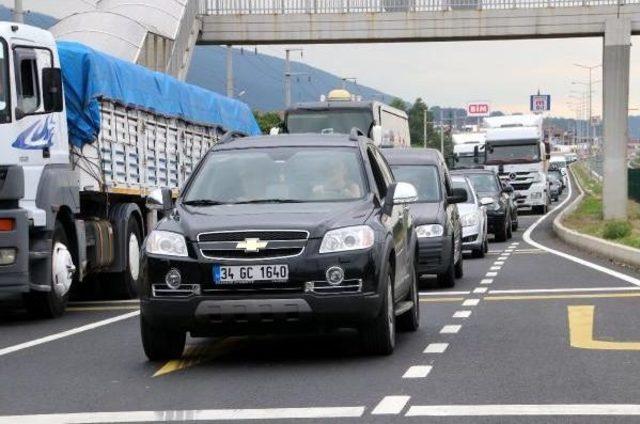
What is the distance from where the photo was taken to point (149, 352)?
39.0 ft

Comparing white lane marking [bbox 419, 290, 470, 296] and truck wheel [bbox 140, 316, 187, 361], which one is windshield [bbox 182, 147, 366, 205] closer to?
truck wheel [bbox 140, 316, 187, 361]

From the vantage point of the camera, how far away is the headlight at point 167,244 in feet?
37.9

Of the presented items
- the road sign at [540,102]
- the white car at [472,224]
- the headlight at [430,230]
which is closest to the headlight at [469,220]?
the white car at [472,224]

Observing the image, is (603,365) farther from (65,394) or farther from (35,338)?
(35,338)

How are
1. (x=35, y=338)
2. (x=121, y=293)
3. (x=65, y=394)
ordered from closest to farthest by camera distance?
(x=65, y=394) → (x=35, y=338) → (x=121, y=293)

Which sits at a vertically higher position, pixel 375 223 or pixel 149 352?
pixel 375 223

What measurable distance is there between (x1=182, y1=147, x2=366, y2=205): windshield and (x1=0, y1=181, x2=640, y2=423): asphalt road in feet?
4.10

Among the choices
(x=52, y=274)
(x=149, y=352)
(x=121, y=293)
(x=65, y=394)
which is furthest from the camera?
(x=121, y=293)

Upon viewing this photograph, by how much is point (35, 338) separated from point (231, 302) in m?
3.65

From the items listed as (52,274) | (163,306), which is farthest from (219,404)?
(52,274)

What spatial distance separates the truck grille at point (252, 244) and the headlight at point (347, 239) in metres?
0.16

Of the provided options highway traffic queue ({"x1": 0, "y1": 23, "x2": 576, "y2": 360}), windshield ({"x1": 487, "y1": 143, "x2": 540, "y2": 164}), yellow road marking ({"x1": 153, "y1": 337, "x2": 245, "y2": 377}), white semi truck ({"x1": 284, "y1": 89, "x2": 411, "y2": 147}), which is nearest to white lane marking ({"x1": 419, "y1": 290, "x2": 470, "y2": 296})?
highway traffic queue ({"x1": 0, "y1": 23, "x2": 576, "y2": 360})

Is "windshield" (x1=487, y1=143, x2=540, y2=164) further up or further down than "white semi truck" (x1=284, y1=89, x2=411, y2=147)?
further down

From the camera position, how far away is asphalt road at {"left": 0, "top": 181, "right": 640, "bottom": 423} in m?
9.10
